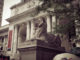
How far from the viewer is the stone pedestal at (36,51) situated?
7555 mm

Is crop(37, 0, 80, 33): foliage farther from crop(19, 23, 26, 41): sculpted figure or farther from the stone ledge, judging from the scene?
crop(19, 23, 26, 41): sculpted figure

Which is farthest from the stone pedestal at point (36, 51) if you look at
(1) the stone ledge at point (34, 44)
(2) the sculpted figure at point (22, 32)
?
(2) the sculpted figure at point (22, 32)

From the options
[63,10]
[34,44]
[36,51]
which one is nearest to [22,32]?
[34,44]

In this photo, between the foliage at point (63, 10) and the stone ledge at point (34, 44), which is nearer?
the foliage at point (63, 10)

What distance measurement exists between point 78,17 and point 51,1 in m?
1.48

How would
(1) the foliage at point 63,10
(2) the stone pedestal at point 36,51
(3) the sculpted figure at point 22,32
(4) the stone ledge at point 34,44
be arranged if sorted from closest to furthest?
(1) the foliage at point 63,10
(2) the stone pedestal at point 36,51
(4) the stone ledge at point 34,44
(3) the sculpted figure at point 22,32

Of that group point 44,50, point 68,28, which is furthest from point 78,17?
point 44,50

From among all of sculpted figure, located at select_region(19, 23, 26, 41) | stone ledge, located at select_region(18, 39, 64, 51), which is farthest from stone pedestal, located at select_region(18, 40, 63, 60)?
sculpted figure, located at select_region(19, 23, 26, 41)

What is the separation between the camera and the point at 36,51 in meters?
7.52

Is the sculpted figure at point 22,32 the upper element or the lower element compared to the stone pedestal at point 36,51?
upper

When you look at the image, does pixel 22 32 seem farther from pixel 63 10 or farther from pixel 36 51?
pixel 63 10

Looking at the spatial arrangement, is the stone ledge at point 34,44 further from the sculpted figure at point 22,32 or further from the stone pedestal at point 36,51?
the sculpted figure at point 22,32

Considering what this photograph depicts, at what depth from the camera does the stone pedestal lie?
24.8 feet

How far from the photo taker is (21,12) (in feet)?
86.2
